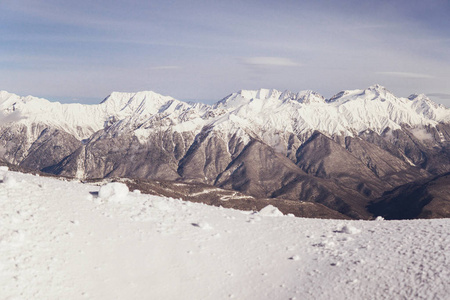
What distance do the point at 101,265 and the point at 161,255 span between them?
4.91m

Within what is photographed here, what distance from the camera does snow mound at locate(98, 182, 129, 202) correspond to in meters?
38.1

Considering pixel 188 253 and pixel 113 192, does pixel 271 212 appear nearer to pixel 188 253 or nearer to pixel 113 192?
pixel 188 253

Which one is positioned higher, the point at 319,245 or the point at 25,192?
the point at 25,192

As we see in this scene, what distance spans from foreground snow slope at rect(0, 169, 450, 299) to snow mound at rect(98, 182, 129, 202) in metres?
0.11

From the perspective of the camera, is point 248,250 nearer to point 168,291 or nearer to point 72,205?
point 168,291

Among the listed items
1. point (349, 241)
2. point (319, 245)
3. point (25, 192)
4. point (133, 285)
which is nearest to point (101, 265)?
point (133, 285)

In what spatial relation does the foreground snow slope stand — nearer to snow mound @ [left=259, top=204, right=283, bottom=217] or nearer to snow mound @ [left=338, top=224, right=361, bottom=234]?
snow mound @ [left=338, top=224, right=361, bottom=234]

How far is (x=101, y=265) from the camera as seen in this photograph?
27.8 meters

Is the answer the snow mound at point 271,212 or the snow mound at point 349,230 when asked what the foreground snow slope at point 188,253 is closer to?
the snow mound at point 349,230

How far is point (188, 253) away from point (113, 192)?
483 inches

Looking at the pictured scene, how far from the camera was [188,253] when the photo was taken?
102ft

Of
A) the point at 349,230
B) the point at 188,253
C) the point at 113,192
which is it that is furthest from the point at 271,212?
the point at 113,192

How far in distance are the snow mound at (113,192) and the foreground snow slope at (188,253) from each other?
0.11 meters

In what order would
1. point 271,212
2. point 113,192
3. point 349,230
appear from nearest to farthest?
point 349,230
point 113,192
point 271,212
